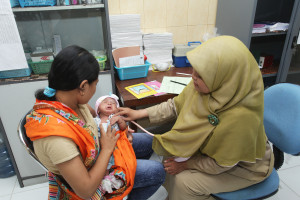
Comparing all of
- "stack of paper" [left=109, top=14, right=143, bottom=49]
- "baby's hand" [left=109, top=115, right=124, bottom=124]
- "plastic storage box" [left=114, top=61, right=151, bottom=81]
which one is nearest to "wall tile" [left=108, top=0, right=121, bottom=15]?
"stack of paper" [left=109, top=14, right=143, bottom=49]

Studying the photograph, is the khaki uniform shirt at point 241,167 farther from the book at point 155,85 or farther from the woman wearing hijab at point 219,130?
the book at point 155,85

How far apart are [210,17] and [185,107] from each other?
144 cm

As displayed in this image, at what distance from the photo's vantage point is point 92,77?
3.01 ft

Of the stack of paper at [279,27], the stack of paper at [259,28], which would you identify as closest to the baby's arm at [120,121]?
the stack of paper at [259,28]

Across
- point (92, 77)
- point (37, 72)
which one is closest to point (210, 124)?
point (92, 77)

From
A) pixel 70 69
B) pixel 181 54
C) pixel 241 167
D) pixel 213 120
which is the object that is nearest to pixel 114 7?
pixel 181 54

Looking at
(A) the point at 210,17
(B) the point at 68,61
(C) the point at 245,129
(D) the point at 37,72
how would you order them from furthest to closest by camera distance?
(A) the point at 210,17 → (D) the point at 37,72 → (C) the point at 245,129 → (B) the point at 68,61

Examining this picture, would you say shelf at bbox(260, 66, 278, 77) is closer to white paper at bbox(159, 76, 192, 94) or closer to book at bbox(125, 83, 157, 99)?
white paper at bbox(159, 76, 192, 94)

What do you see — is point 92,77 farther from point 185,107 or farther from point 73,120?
point 185,107

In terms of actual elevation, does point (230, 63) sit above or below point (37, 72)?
above

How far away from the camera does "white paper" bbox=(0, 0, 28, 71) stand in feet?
4.55

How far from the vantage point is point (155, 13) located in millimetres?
2062

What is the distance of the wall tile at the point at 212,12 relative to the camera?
2195 millimetres

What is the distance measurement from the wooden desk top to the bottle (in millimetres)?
1199
